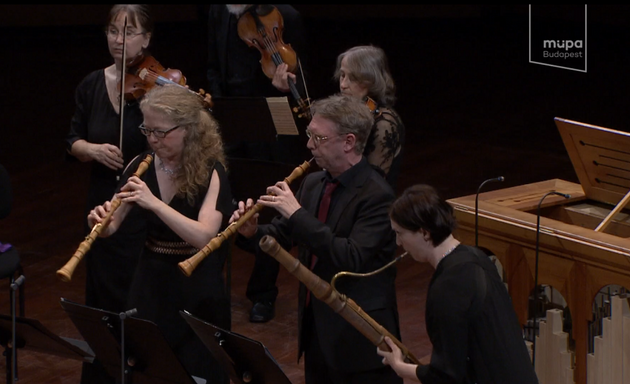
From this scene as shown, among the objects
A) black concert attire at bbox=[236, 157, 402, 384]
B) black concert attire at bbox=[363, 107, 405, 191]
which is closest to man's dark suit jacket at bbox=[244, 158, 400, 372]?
black concert attire at bbox=[236, 157, 402, 384]

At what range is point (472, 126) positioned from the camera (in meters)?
8.91

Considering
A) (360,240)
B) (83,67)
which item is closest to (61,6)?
(83,67)

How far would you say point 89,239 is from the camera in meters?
3.20

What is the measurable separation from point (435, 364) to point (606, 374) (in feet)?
3.21

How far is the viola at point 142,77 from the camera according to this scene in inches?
158

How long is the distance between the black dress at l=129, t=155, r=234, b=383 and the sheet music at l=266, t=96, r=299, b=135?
815 mm

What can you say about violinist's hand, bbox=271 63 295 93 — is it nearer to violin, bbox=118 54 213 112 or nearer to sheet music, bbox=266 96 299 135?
sheet music, bbox=266 96 299 135

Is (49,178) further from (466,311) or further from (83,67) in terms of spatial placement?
Answer: (466,311)

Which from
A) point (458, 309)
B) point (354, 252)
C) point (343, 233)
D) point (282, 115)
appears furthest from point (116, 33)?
point (458, 309)

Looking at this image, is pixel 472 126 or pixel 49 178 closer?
pixel 49 178

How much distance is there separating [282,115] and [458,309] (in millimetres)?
1831

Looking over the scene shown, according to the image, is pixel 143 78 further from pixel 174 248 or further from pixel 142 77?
pixel 174 248

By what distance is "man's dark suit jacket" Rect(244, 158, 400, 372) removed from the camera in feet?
9.91

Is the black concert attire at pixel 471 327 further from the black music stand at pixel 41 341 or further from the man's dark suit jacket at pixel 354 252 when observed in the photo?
the black music stand at pixel 41 341
